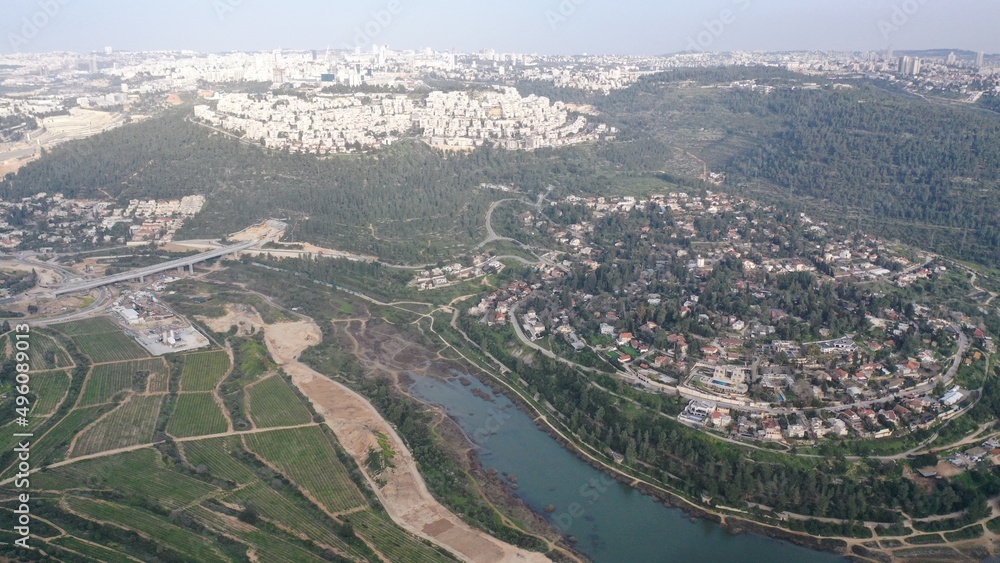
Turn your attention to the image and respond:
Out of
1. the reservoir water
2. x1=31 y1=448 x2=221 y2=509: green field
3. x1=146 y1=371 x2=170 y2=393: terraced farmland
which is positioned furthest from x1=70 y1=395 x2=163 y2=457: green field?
the reservoir water

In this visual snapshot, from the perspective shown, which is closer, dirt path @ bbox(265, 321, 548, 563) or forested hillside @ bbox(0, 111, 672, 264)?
dirt path @ bbox(265, 321, 548, 563)

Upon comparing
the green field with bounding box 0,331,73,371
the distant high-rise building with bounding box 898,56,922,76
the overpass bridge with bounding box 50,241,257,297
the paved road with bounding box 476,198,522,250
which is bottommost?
the green field with bounding box 0,331,73,371

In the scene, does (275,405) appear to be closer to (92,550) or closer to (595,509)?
(92,550)

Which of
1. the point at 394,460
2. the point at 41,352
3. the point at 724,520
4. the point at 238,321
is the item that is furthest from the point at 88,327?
the point at 724,520

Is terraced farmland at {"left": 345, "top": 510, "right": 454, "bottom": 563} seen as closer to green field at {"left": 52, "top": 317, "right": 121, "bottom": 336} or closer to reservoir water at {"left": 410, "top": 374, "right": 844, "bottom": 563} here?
reservoir water at {"left": 410, "top": 374, "right": 844, "bottom": 563}

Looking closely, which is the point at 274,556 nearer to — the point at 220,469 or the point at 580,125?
the point at 220,469

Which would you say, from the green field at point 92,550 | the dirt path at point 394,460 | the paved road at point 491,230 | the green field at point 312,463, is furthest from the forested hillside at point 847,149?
the green field at point 92,550

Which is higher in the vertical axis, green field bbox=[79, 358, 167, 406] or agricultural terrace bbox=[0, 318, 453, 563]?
green field bbox=[79, 358, 167, 406]
